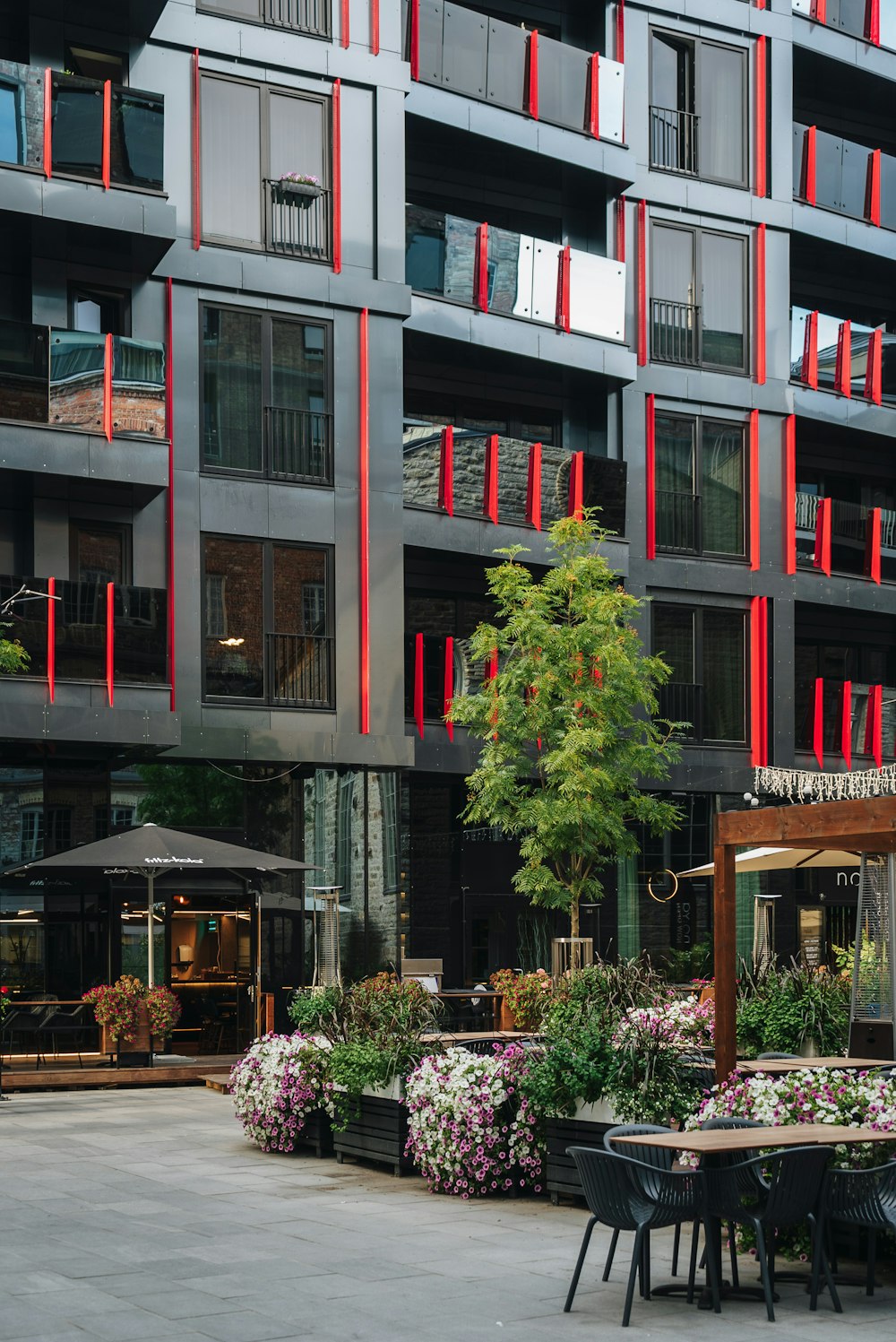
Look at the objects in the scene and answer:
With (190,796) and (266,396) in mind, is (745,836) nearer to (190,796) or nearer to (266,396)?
(190,796)

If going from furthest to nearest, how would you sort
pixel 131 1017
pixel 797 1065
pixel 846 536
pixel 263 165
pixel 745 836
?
pixel 846 536 → pixel 263 165 → pixel 131 1017 → pixel 797 1065 → pixel 745 836

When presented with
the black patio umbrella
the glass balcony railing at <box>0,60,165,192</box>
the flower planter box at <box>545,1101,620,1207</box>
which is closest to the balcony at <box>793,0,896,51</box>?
the glass balcony railing at <box>0,60,165,192</box>

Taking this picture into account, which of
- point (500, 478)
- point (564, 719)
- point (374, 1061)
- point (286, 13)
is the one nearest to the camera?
point (374, 1061)

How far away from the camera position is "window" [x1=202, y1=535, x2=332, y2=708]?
26312mm

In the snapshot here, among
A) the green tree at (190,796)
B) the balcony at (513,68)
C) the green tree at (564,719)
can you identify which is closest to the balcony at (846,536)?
the balcony at (513,68)

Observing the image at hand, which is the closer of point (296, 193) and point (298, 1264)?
point (298, 1264)

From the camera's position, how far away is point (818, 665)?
35.8 meters

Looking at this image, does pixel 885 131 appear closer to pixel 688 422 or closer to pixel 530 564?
pixel 688 422

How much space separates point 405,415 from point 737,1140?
2234 centimetres

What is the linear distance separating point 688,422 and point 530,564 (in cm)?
470

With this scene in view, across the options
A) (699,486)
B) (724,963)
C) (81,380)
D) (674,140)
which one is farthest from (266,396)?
(724,963)

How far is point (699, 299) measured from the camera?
3344cm

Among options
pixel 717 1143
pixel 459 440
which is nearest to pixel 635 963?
pixel 717 1143

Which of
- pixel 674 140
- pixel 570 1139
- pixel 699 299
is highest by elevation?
pixel 674 140
